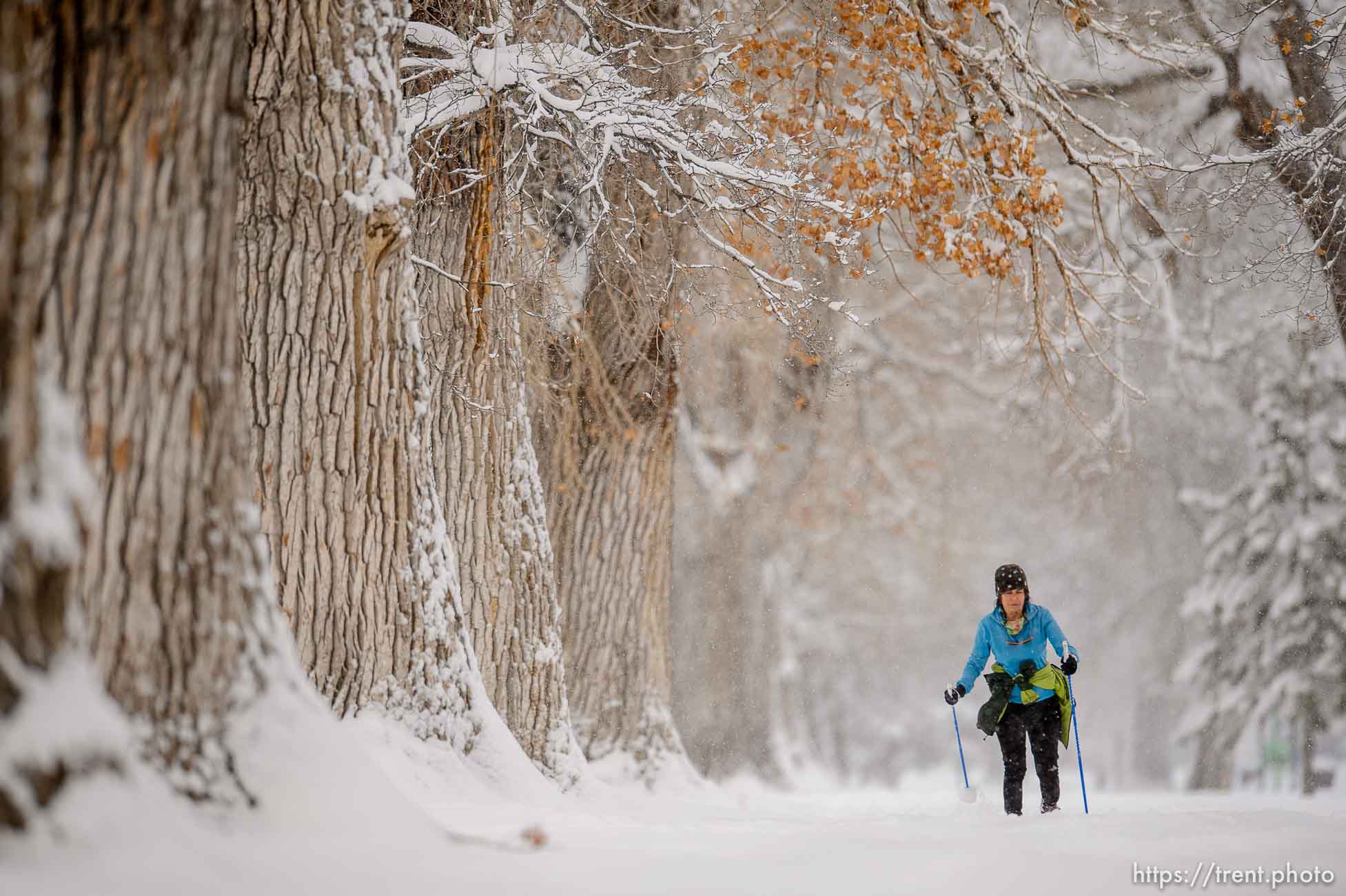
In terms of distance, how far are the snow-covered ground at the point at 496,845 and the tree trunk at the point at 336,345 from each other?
48 centimetres

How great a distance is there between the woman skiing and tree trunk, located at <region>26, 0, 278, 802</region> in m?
4.26

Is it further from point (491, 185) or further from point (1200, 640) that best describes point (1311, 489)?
point (491, 185)

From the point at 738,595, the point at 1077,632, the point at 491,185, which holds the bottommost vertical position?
the point at 1077,632

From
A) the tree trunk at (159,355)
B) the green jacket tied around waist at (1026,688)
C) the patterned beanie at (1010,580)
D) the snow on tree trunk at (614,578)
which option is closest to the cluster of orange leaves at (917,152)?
the patterned beanie at (1010,580)

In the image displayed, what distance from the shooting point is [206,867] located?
2836 mm

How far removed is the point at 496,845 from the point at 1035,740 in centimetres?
381

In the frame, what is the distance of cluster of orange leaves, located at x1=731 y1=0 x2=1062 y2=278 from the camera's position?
7.38 meters

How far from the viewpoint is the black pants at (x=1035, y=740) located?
250 inches

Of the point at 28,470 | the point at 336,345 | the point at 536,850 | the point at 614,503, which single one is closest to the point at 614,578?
the point at 614,503

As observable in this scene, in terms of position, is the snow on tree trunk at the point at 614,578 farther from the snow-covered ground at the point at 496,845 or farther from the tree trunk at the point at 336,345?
the tree trunk at the point at 336,345

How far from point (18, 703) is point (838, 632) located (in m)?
24.5

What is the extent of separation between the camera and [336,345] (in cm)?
490

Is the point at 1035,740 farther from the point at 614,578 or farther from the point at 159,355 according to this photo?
the point at 159,355

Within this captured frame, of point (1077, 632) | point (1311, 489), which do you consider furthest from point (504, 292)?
point (1077, 632)
